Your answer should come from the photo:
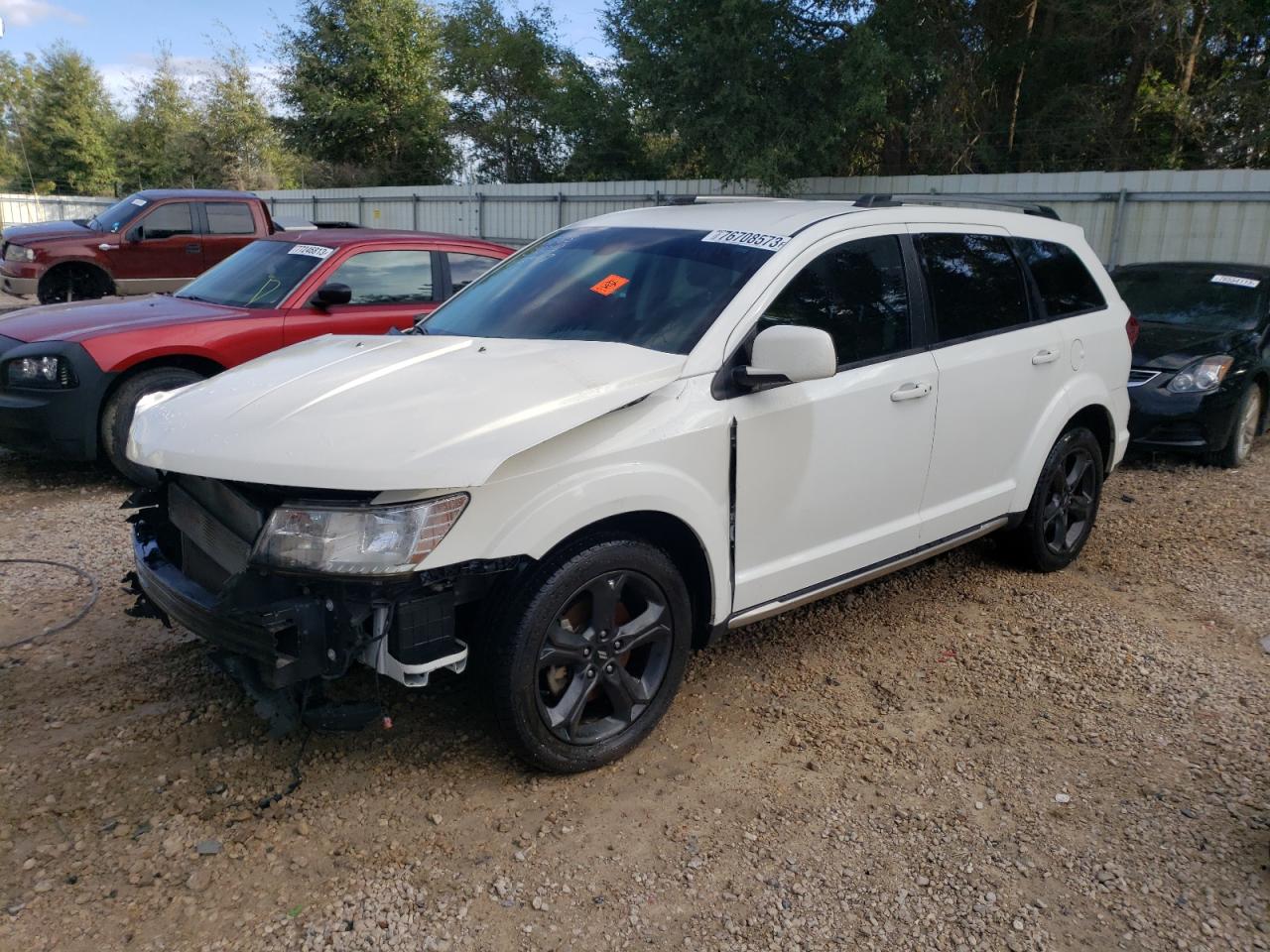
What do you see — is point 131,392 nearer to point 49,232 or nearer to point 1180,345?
point 1180,345

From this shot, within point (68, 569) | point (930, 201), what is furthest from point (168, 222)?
point (930, 201)

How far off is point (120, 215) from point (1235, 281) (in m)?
12.7

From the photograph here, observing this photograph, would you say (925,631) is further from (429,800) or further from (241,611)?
(241,611)

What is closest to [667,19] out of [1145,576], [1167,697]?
[1145,576]

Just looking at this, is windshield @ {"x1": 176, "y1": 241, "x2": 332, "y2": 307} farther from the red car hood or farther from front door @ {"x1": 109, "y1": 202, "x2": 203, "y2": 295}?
front door @ {"x1": 109, "y1": 202, "x2": 203, "y2": 295}

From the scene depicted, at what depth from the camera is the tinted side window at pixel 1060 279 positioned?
4867 millimetres

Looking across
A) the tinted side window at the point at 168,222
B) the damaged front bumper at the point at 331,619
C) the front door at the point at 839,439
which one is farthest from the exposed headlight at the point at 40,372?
the tinted side window at the point at 168,222

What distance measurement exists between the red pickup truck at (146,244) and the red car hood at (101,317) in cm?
617

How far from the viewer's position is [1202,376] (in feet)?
24.3

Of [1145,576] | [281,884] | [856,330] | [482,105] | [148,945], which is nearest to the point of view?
[148,945]

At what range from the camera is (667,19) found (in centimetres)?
1450

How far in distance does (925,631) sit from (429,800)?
2451 millimetres

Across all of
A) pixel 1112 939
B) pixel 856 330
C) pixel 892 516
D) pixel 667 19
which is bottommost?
pixel 1112 939

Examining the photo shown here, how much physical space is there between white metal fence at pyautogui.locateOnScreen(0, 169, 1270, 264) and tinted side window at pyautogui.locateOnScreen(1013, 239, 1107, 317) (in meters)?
0.47
